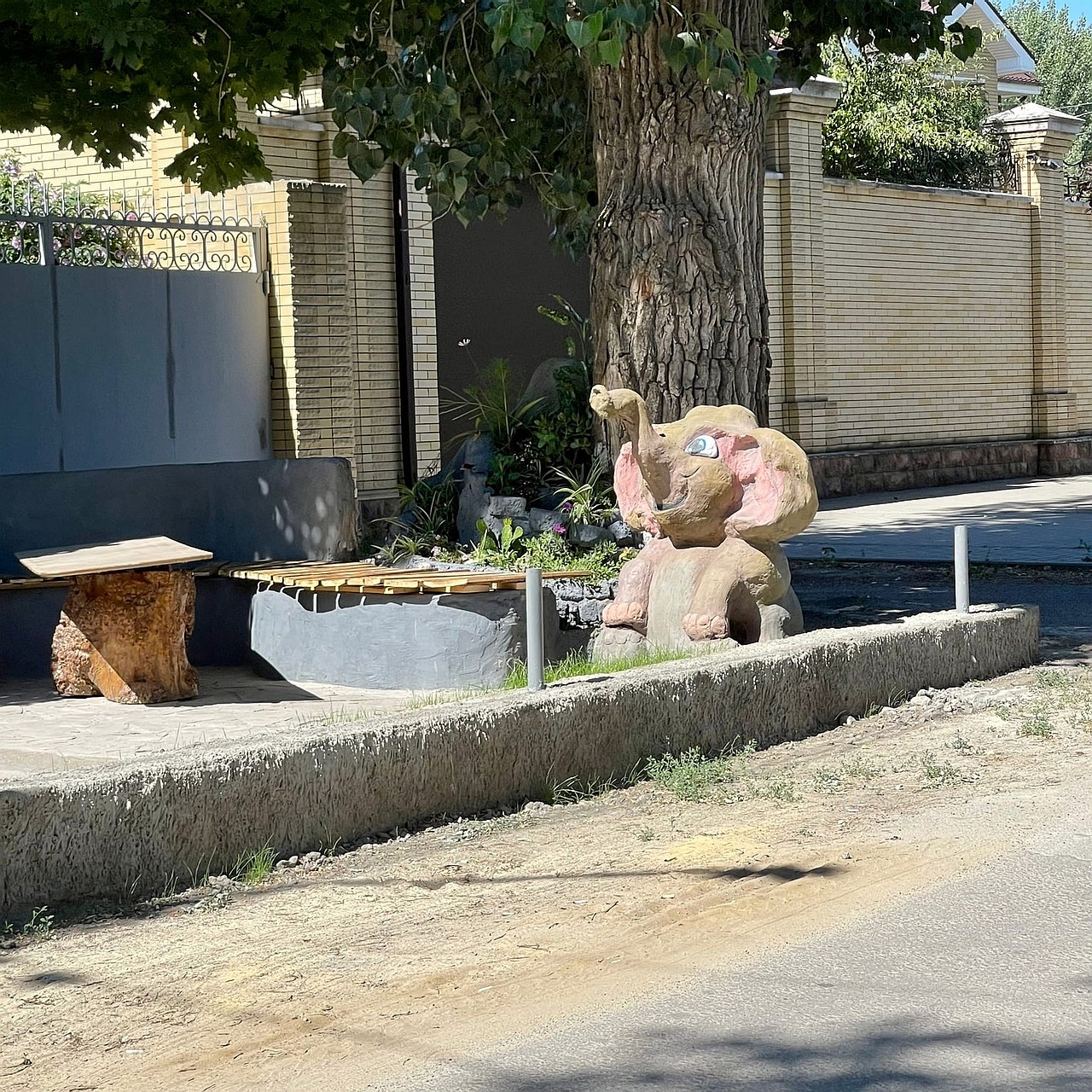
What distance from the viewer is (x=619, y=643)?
8117 mm

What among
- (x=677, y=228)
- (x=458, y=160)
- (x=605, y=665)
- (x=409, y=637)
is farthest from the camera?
(x=458, y=160)

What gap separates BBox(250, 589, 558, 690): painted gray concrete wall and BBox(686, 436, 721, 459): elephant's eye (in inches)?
48.8

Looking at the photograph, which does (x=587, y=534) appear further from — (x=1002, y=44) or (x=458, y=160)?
(x=1002, y=44)

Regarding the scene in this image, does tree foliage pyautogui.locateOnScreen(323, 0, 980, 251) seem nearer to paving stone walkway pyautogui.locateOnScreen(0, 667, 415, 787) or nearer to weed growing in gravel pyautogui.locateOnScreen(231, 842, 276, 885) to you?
paving stone walkway pyautogui.locateOnScreen(0, 667, 415, 787)

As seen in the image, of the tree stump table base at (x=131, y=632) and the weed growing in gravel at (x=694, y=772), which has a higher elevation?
the tree stump table base at (x=131, y=632)

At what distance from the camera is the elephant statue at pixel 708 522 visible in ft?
25.7

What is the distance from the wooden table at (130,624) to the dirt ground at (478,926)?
3.02 metres

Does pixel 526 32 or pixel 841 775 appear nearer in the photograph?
pixel 841 775

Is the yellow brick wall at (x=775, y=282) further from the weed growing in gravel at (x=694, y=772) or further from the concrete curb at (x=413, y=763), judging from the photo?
the weed growing in gravel at (x=694, y=772)

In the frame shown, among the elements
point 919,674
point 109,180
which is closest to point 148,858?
point 919,674

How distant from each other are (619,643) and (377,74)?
13.6 ft

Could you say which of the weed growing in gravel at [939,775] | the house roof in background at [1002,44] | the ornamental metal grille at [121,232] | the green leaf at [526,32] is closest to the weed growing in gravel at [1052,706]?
the weed growing in gravel at [939,775]

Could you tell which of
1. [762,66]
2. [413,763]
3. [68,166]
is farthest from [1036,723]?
[68,166]

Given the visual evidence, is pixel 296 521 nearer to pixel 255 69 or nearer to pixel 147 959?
pixel 255 69
